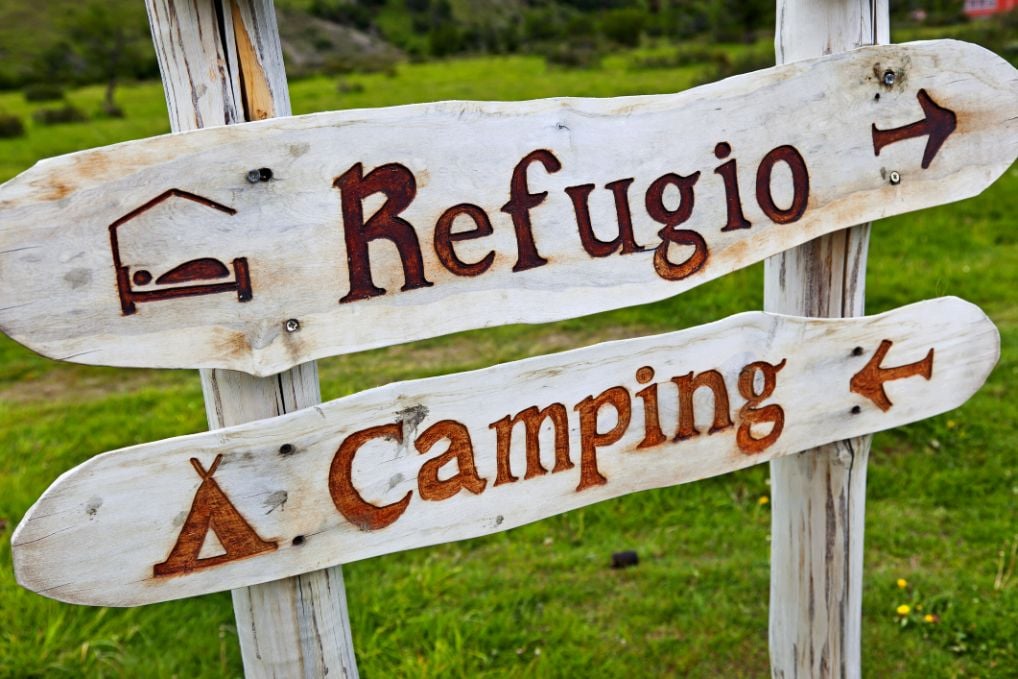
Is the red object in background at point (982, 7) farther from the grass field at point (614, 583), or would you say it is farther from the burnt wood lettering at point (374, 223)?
the burnt wood lettering at point (374, 223)

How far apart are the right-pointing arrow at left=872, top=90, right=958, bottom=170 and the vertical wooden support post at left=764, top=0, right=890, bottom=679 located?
18cm

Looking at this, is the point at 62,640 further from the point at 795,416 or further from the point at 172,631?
the point at 795,416

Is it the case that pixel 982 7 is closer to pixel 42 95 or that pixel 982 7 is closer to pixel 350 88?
pixel 350 88

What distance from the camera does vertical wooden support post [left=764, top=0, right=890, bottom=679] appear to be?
1.94 metres

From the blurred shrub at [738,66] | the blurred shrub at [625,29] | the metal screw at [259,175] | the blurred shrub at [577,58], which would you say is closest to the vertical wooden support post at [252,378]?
the metal screw at [259,175]

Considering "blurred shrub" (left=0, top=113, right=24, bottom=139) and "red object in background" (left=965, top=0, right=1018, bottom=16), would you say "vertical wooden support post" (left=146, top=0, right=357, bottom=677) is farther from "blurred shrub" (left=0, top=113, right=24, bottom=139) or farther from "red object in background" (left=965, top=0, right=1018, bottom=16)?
"red object in background" (left=965, top=0, right=1018, bottom=16)

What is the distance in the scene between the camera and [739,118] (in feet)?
5.79

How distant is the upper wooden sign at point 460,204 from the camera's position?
1.39m

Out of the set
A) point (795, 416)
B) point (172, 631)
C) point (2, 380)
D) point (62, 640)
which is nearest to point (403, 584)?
point (172, 631)

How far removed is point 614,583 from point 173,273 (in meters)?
2.18

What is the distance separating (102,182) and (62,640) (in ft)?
6.60

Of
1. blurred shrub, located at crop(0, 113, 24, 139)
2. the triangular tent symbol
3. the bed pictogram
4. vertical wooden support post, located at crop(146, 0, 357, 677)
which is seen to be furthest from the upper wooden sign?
blurred shrub, located at crop(0, 113, 24, 139)

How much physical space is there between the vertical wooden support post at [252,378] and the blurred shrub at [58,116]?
15.0 m

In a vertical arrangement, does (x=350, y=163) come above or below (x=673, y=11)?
below
